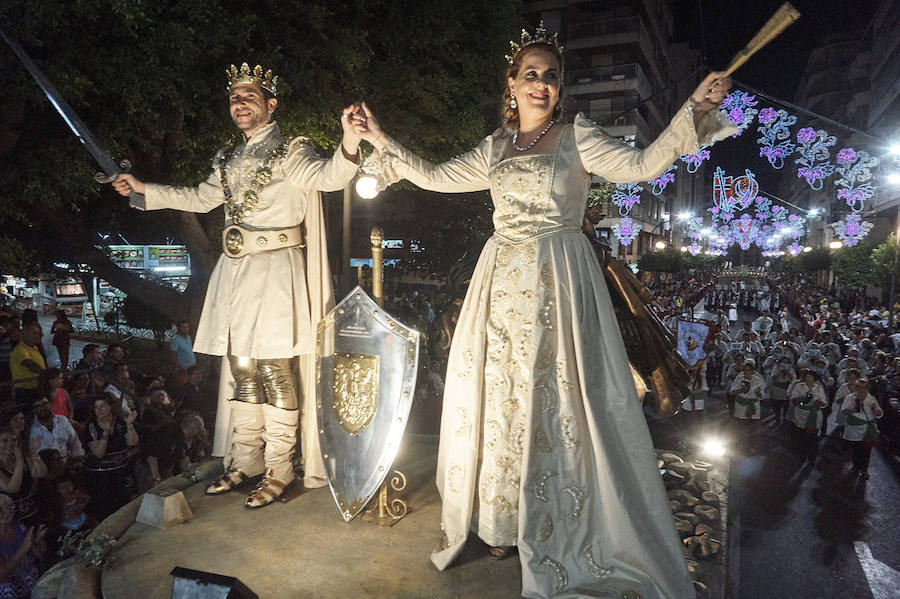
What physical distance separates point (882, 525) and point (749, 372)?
3.72m

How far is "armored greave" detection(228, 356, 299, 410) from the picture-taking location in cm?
380

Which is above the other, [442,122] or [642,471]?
[442,122]

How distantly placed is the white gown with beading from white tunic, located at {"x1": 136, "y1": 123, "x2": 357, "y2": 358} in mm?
1199

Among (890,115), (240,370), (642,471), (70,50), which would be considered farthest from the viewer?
(890,115)

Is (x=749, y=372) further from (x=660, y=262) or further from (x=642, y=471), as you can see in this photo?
(x=660, y=262)

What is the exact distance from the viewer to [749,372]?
9961 millimetres

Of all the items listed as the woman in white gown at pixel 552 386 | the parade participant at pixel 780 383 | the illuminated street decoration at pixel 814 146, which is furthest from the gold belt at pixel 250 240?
the illuminated street decoration at pixel 814 146

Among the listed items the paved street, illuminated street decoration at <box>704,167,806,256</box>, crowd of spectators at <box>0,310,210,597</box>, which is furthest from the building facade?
crowd of spectators at <box>0,310,210,597</box>

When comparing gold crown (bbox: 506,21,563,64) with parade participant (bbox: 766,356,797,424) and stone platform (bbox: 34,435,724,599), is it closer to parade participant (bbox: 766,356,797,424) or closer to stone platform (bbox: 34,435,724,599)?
stone platform (bbox: 34,435,724,599)

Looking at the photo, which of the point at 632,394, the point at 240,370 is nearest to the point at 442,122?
the point at 240,370

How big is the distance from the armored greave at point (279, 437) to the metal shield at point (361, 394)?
0.32 m

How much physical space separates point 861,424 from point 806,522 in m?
2.28

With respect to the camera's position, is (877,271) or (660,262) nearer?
(877,271)

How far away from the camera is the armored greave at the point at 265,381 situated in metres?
3.80
